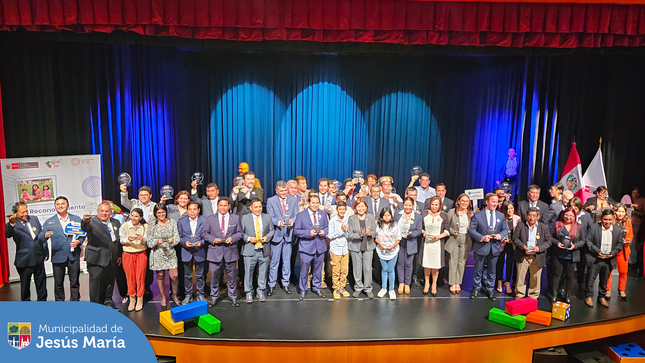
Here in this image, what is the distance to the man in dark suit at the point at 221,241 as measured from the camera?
5.54 m

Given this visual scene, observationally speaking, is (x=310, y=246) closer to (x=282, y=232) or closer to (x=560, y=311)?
(x=282, y=232)

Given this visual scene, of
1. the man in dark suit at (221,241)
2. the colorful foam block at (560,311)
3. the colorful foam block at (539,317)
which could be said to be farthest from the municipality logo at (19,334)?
the colorful foam block at (560,311)

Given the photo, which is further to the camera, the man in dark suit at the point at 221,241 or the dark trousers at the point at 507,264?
the dark trousers at the point at 507,264

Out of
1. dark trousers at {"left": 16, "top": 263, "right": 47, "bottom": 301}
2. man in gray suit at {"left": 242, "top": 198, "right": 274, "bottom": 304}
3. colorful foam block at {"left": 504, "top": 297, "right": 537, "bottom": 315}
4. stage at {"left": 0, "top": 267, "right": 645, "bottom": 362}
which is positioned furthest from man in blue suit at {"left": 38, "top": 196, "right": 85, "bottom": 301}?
colorful foam block at {"left": 504, "top": 297, "right": 537, "bottom": 315}

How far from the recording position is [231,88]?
9375mm

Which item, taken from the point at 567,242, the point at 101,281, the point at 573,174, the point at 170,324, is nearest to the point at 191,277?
the point at 170,324

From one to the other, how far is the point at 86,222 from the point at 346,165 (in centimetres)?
593

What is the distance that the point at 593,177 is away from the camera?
7.89m

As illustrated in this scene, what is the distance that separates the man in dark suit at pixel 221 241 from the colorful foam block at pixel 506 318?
3.00 m

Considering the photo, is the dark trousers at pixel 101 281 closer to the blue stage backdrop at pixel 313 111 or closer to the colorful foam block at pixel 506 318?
the blue stage backdrop at pixel 313 111

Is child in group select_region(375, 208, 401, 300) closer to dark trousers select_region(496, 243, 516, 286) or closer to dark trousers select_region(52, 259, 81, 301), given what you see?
dark trousers select_region(496, 243, 516, 286)

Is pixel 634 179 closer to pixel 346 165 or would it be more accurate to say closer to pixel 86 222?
pixel 346 165

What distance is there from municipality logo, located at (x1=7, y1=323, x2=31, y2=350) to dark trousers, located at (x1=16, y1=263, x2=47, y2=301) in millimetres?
2484

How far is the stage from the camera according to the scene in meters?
4.93
